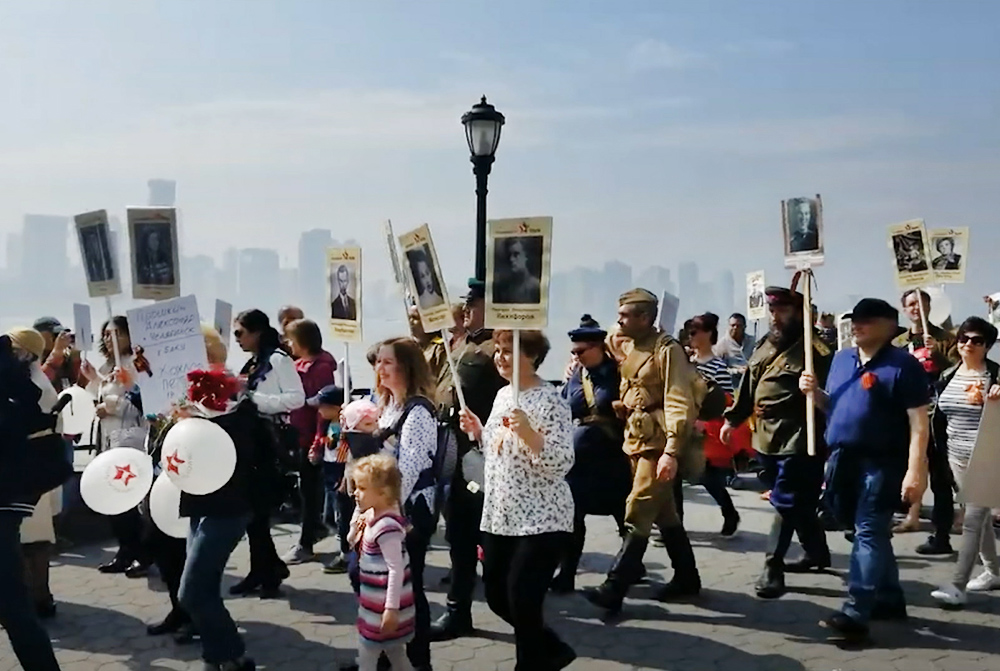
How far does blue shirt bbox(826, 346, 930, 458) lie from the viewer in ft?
18.3

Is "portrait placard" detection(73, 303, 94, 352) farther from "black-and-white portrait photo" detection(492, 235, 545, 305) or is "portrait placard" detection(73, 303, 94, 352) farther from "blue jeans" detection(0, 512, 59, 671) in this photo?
"black-and-white portrait photo" detection(492, 235, 545, 305)

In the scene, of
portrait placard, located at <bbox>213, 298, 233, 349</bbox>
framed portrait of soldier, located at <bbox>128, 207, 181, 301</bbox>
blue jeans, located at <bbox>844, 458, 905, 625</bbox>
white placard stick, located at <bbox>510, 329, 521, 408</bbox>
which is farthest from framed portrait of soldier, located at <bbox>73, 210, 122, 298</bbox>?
blue jeans, located at <bbox>844, 458, 905, 625</bbox>

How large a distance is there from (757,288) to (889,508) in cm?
739

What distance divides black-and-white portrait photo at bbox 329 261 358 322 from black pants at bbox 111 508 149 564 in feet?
8.53

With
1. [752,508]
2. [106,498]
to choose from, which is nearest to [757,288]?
[752,508]

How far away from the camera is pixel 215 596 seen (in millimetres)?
5070

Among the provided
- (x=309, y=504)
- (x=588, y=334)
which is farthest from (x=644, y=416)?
(x=309, y=504)

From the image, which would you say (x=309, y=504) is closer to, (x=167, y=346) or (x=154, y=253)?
(x=154, y=253)

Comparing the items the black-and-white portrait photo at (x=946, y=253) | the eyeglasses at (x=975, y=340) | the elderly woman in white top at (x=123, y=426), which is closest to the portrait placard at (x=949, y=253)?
the black-and-white portrait photo at (x=946, y=253)

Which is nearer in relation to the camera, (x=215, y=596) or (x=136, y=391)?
(x=215, y=596)

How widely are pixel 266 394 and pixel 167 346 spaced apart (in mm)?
923

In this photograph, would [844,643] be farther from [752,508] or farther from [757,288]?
[757,288]

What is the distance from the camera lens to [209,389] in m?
5.32

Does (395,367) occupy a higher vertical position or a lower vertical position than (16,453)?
higher
